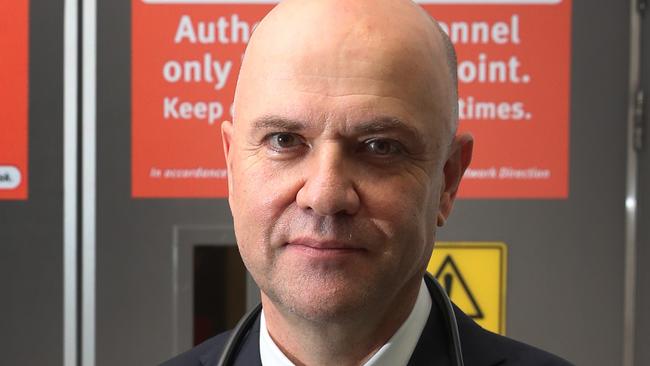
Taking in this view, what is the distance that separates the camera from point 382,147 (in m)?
0.96

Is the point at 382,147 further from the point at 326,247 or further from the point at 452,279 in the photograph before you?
the point at 452,279

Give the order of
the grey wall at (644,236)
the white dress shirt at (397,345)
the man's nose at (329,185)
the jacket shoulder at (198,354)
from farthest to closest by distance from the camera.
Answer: the grey wall at (644,236) → the jacket shoulder at (198,354) → the white dress shirt at (397,345) → the man's nose at (329,185)

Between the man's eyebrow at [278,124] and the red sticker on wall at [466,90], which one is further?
the red sticker on wall at [466,90]

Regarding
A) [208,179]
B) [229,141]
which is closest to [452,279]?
[208,179]

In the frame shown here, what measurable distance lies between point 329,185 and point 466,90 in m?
0.95

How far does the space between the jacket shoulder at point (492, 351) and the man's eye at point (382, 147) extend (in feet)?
0.92

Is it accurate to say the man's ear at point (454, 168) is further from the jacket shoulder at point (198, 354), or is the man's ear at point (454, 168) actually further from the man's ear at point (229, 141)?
the jacket shoulder at point (198, 354)

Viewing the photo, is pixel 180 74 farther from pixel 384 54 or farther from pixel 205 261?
pixel 384 54

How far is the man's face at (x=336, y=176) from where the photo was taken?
918mm

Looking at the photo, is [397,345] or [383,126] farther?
[397,345]

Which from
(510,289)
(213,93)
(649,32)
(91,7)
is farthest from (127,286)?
(649,32)

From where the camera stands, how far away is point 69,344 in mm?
1813

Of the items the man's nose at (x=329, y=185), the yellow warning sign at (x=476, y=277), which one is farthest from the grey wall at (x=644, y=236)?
the man's nose at (x=329, y=185)

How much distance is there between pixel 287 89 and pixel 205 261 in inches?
36.7
